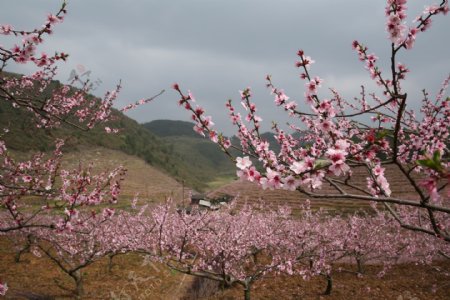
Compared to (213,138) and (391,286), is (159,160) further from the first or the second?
(213,138)

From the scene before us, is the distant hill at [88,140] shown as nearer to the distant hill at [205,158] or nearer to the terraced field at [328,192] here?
the terraced field at [328,192]

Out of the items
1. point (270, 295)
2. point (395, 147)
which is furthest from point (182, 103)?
point (270, 295)

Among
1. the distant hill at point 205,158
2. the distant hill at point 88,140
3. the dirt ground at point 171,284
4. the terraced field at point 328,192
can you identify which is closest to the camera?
the dirt ground at point 171,284

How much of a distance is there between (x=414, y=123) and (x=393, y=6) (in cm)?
534

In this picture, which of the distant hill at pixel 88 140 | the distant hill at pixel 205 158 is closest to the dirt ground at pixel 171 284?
the distant hill at pixel 88 140

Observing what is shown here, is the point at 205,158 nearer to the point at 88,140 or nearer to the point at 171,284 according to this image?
the point at 88,140

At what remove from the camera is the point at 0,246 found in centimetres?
1479

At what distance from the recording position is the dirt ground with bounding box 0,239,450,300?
9836 millimetres

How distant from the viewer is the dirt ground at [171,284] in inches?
387

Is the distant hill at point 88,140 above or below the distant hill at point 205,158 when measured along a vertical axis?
below

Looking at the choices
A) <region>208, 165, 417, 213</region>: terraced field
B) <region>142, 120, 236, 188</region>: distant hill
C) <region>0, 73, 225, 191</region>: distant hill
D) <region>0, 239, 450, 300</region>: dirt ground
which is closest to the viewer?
<region>0, 239, 450, 300</region>: dirt ground

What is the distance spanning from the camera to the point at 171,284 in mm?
10852

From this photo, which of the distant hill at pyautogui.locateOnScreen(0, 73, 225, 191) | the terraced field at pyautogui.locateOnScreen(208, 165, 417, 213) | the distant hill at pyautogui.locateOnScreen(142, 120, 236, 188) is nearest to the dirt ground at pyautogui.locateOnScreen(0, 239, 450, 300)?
the terraced field at pyautogui.locateOnScreen(208, 165, 417, 213)

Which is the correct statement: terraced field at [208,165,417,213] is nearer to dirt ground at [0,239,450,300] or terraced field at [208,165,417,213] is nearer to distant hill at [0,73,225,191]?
dirt ground at [0,239,450,300]
